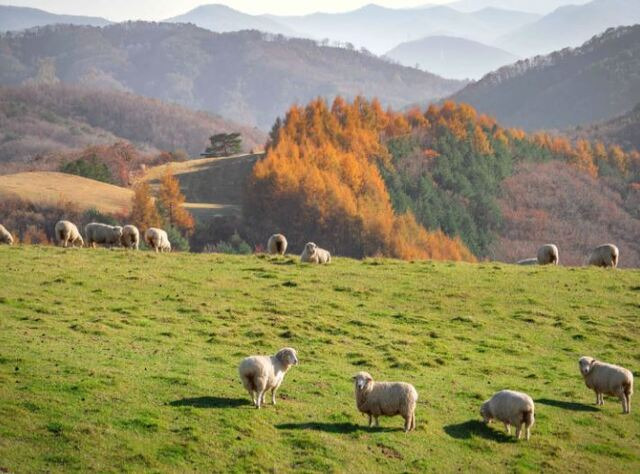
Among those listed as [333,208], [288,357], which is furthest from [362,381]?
[333,208]

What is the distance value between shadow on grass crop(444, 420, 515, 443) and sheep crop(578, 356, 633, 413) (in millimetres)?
3933

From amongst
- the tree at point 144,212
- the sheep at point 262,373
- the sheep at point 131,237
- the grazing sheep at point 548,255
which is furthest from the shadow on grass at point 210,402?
the tree at point 144,212

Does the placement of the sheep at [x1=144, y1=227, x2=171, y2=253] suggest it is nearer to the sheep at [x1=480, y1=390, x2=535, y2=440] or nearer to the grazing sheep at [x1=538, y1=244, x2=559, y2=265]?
the grazing sheep at [x1=538, y1=244, x2=559, y2=265]

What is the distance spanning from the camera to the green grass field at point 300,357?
1877 centimetres

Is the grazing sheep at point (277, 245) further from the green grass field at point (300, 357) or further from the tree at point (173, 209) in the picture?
Answer: the tree at point (173, 209)

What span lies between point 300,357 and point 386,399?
5833 mm

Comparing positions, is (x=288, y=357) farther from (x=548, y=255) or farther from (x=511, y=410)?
(x=548, y=255)

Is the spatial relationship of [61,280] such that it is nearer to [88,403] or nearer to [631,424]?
[88,403]

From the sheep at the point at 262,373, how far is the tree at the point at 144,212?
255ft

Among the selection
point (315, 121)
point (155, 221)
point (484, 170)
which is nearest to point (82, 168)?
point (155, 221)

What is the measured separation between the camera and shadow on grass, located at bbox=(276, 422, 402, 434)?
20.0m

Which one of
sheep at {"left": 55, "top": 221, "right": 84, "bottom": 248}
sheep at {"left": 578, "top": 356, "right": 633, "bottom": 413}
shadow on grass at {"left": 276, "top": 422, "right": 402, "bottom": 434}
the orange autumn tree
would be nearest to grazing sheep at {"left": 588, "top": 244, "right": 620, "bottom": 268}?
sheep at {"left": 578, "top": 356, "right": 633, "bottom": 413}

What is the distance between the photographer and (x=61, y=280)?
3195cm

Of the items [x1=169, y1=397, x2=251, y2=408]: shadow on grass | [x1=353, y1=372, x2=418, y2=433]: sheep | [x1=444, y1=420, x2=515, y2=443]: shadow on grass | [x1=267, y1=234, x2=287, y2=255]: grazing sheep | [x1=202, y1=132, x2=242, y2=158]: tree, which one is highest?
[x1=202, y1=132, x2=242, y2=158]: tree
